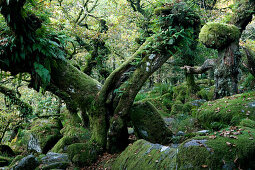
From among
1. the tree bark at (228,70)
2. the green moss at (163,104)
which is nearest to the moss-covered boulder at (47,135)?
the green moss at (163,104)

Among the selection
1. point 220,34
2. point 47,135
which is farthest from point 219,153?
point 47,135

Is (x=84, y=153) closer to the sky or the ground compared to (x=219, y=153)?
closer to the ground

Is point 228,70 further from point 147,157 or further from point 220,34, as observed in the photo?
point 147,157

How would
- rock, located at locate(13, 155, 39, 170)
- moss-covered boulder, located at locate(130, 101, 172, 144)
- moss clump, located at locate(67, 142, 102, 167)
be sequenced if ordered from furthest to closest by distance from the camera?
moss-covered boulder, located at locate(130, 101, 172, 144) → moss clump, located at locate(67, 142, 102, 167) → rock, located at locate(13, 155, 39, 170)

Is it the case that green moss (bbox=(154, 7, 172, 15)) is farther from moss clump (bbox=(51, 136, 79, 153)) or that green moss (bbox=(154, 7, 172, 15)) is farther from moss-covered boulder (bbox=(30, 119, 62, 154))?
moss-covered boulder (bbox=(30, 119, 62, 154))

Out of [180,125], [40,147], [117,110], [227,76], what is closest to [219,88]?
[227,76]

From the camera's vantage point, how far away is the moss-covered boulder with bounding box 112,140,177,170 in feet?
8.40

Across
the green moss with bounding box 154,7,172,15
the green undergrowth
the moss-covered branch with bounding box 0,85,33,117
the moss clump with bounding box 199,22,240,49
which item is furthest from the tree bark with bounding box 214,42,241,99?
the moss-covered branch with bounding box 0,85,33,117

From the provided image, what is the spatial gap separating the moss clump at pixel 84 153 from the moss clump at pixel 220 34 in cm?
565

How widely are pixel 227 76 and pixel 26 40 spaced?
6.75 meters

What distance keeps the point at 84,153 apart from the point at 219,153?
3715 mm

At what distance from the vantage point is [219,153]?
1971 millimetres

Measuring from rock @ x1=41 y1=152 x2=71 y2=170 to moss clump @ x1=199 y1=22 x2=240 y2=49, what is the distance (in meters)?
6.48

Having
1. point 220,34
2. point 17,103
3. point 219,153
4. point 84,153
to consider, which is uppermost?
point 220,34
